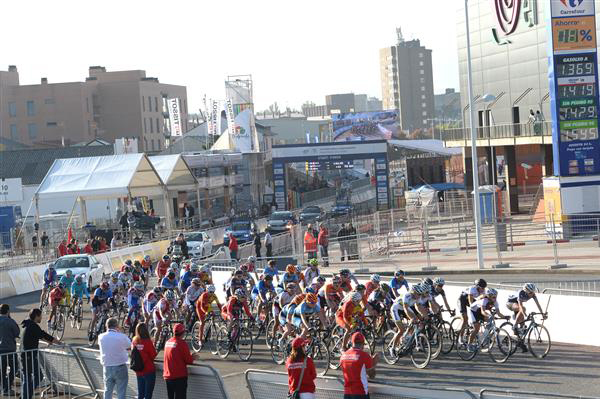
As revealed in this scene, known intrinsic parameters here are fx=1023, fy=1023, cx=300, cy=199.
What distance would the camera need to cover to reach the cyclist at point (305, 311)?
1811 cm

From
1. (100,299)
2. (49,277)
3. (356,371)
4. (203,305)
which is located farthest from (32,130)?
(356,371)

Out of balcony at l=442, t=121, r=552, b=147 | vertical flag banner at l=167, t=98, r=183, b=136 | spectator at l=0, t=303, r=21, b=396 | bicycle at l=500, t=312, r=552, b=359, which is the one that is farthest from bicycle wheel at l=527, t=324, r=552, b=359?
vertical flag banner at l=167, t=98, r=183, b=136

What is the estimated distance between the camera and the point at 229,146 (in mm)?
80750

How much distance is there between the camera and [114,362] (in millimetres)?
14523

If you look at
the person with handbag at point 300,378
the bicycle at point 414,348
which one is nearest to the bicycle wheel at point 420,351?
the bicycle at point 414,348

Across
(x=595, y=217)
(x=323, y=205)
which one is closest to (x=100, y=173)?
(x=595, y=217)

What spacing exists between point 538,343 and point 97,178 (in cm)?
3197

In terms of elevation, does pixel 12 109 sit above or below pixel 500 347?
above

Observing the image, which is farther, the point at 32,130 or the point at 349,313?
the point at 32,130

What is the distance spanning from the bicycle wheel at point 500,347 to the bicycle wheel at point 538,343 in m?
0.40

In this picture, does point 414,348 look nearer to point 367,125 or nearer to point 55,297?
point 55,297

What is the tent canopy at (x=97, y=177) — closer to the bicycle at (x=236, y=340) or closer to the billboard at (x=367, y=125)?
the bicycle at (x=236, y=340)

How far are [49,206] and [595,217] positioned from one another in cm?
4573

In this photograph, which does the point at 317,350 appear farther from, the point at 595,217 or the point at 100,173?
the point at 100,173
